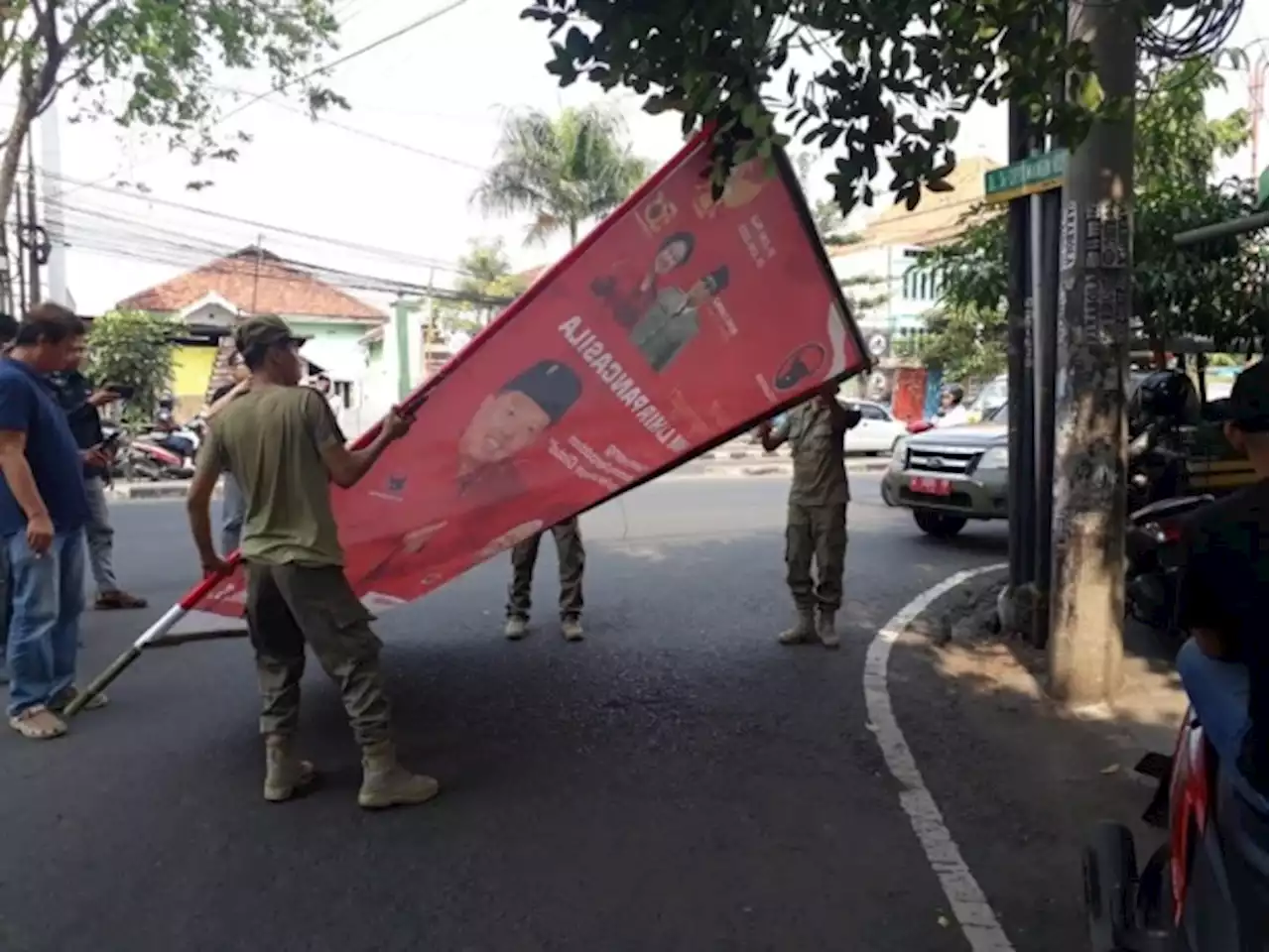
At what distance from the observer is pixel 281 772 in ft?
13.8

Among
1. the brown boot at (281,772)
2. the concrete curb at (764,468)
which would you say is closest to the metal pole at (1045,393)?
the brown boot at (281,772)

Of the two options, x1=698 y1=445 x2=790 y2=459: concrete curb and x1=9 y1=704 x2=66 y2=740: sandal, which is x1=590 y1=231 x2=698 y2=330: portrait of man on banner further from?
x1=698 y1=445 x2=790 y2=459: concrete curb

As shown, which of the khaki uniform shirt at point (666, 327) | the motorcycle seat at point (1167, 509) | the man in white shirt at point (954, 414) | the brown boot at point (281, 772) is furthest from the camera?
the man in white shirt at point (954, 414)

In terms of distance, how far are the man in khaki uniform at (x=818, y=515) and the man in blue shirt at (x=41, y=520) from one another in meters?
3.69

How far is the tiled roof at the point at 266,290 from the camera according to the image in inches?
1435

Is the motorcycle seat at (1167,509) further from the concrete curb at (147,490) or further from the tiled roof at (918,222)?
the tiled roof at (918,222)

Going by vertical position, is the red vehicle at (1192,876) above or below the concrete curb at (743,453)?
below

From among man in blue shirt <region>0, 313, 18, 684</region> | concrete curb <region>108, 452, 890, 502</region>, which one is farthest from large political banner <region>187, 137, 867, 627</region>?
concrete curb <region>108, 452, 890, 502</region>

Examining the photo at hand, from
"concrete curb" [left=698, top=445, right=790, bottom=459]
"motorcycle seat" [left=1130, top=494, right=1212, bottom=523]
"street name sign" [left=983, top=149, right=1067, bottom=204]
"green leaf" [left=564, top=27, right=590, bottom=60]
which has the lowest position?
"concrete curb" [left=698, top=445, right=790, bottom=459]

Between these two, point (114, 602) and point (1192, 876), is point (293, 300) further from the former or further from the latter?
point (1192, 876)

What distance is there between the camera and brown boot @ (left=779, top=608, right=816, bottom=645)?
265 inches

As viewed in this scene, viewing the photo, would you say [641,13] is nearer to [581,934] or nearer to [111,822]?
[581,934]

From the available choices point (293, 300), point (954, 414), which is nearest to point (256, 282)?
point (293, 300)

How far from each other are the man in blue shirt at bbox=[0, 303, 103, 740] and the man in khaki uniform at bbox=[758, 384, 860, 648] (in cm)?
369
